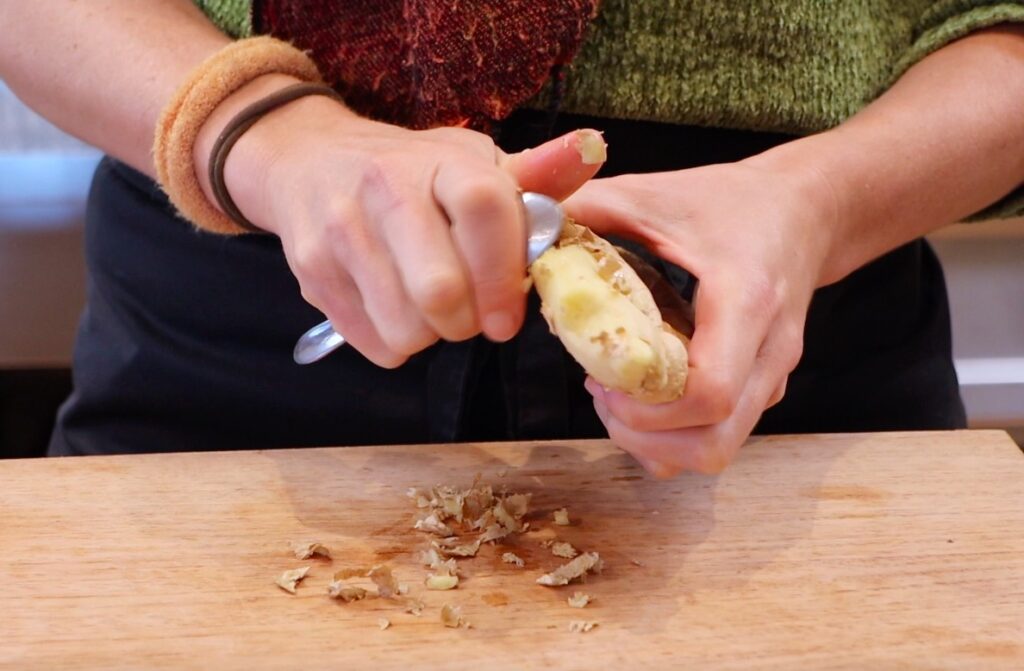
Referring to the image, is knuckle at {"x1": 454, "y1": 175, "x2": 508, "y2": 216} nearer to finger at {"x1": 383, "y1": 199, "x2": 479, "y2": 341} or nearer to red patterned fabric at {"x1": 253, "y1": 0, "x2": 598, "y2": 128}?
finger at {"x1": 383, "y1": 199, "x2": 479, "y2": 341}

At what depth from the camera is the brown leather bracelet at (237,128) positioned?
2.12 feet

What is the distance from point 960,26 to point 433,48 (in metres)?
0.43

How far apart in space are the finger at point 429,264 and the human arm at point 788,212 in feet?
0.40

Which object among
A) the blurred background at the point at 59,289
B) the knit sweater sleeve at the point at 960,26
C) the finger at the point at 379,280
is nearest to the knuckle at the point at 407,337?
the finger at the point at 379,280

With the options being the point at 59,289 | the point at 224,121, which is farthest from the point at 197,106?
the point at 59,289

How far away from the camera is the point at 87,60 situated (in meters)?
0.74

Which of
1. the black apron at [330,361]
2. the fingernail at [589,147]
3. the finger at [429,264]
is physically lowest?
the black apron at [330,361]

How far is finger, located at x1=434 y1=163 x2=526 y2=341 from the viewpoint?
1.75ft

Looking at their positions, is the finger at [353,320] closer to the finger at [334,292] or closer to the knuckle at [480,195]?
the finger at [334,292]

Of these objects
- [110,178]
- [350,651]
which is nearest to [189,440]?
[110,178]

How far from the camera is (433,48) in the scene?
0.71 metres

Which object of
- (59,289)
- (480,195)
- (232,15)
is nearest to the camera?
(480,195)

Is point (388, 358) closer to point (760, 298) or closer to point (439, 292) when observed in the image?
point (439, 292)

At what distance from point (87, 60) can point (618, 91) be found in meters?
0.39
